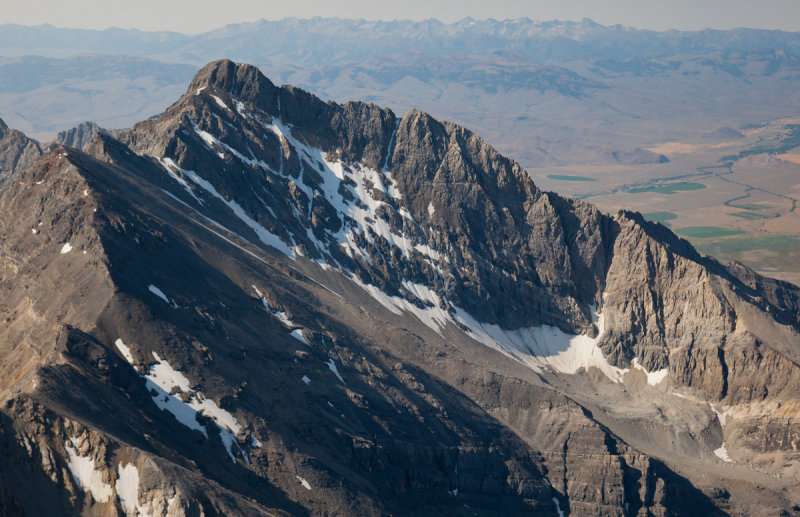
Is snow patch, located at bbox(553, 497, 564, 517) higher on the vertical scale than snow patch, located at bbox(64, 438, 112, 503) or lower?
lower

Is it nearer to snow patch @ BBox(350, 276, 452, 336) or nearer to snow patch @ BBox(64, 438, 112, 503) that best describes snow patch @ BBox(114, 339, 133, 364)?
snow patch @ BBox(64, 438, 112, 503)

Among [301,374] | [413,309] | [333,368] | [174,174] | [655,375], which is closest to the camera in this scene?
[301,374]

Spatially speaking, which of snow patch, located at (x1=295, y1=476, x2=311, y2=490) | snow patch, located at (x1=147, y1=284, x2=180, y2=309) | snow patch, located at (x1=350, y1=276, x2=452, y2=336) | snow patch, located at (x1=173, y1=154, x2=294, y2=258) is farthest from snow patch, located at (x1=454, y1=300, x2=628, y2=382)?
snow patch, located at (x1=295, y1=476, x2=311, y2=490)

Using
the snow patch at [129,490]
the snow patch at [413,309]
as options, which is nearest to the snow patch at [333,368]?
the snow patch at [413,309]

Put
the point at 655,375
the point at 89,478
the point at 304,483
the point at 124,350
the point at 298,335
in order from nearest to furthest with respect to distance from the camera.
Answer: the point at 89,478
the point at 304,483
the point at 124,350
the point at 298,335
the point at 655,375

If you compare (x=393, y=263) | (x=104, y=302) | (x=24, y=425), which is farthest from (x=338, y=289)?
(x=24, y=425)

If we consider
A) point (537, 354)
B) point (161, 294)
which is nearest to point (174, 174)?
point (161, 294)

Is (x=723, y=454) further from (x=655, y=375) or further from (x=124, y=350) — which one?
(x=124, y=350)
